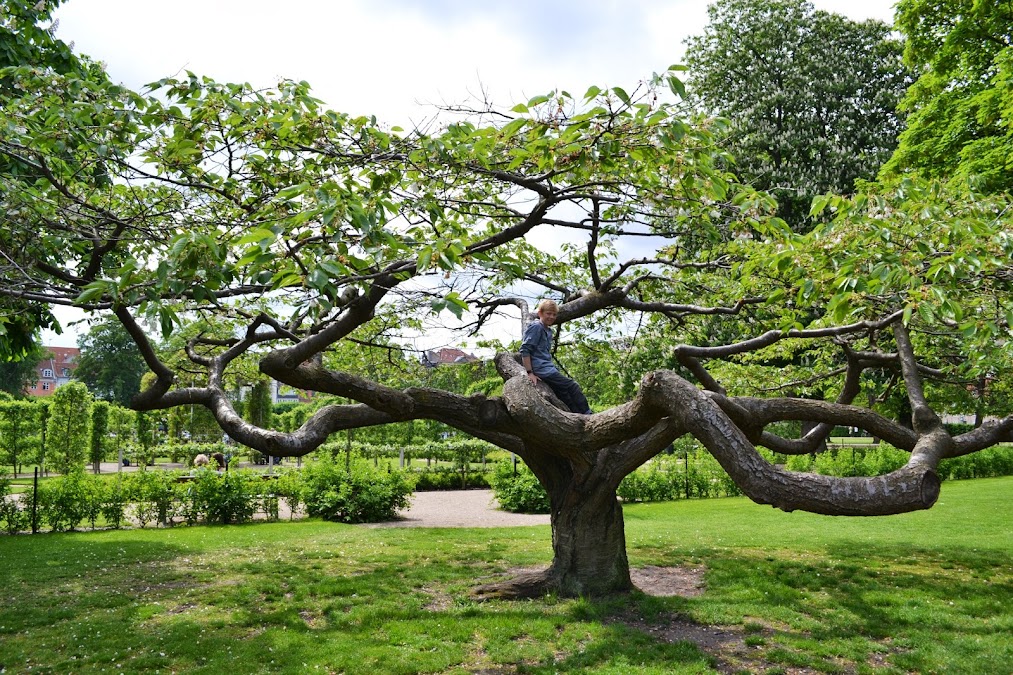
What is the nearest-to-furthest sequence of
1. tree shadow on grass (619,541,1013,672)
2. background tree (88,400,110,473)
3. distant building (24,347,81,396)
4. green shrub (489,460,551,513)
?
1. tree shadow on grass (619,541,1013,672)
2. green shrub (489,460,551,513)
3. background tree (88,400,110,473)
4. distant building (24,347,81,396)

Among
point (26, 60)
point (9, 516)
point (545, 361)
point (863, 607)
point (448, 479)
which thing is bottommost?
point (863, 607)

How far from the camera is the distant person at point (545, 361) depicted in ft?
22.2

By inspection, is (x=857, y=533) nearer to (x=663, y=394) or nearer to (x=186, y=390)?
(x=663, y=394)

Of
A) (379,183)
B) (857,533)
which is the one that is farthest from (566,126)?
(857,533)

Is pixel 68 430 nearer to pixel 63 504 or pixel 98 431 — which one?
pixel 98 431

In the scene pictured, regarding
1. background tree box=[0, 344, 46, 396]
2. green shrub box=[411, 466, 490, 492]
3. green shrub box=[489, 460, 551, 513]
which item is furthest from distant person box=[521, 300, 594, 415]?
background tree box=[0, 344, 46, 396]

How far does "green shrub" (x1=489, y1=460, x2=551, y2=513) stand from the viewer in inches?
691

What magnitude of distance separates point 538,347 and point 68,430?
86.8 feet

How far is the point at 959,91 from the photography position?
1430 cm

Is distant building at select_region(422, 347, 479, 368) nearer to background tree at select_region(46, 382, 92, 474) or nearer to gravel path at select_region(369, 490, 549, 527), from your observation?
gravel path at select_region(369, 490, 549, 527)

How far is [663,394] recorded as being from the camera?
223 inches

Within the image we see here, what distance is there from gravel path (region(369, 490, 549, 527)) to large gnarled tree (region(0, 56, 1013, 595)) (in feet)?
25.5

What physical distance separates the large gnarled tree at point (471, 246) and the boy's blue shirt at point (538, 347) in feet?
0.84

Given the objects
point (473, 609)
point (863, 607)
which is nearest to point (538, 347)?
point (473, 609)
